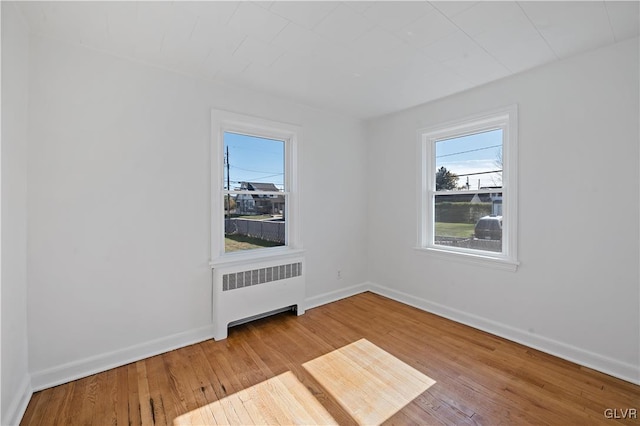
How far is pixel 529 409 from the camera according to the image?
1839 mm

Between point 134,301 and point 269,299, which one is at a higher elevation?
point 134,301

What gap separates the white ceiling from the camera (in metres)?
1.75

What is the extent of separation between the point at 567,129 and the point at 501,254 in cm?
129

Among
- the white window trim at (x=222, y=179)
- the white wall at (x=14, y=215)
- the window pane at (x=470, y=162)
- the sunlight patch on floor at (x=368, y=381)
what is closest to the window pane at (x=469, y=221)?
the window pane at (x=470, y=162)

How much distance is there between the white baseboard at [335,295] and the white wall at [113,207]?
132cm

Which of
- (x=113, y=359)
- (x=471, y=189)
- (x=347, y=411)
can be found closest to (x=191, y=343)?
(x=113, y=359)

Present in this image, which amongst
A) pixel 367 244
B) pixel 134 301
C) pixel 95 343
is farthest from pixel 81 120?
pixel 367 244

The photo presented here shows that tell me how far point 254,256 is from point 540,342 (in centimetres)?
289

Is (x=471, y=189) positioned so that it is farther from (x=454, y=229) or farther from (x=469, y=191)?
(x=454, y=229)

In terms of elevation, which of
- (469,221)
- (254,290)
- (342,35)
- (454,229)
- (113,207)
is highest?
(342,35)

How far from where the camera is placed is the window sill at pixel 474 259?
278 centimetres

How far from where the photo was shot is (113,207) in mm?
2307

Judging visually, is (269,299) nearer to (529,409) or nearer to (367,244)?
(367,244)

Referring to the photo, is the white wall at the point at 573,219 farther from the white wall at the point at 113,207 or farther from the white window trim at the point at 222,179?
the white wall at the point at 113,207
